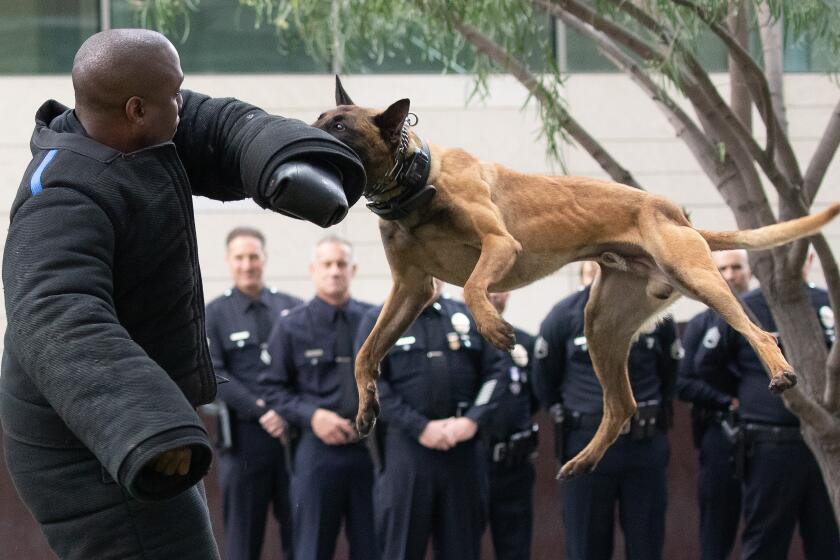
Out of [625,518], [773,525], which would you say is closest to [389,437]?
[625,518]

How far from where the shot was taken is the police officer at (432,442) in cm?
644

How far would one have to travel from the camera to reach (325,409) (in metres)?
6.68

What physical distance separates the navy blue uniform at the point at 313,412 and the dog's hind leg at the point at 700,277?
370cm

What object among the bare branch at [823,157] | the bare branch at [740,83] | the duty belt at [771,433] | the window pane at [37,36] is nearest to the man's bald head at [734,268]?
the duty belt at [771,433]

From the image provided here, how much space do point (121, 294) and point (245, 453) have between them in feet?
13.9

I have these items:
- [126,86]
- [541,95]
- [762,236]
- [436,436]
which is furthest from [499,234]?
[436,436]

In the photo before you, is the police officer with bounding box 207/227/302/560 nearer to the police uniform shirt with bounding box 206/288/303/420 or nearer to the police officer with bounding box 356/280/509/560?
the police uniform shirt with bounding box 206/288/303/420

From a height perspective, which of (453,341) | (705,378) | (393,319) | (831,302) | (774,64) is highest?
(774,64)

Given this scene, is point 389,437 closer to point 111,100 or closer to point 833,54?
point 833,54

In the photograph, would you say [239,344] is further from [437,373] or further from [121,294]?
[121,294]

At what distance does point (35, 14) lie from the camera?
971 cm

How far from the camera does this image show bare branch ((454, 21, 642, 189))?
4543 millimetres

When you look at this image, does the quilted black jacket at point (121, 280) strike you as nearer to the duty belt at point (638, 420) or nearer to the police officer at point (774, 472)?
the duty belt at point (638, 420)

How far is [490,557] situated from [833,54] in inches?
168
